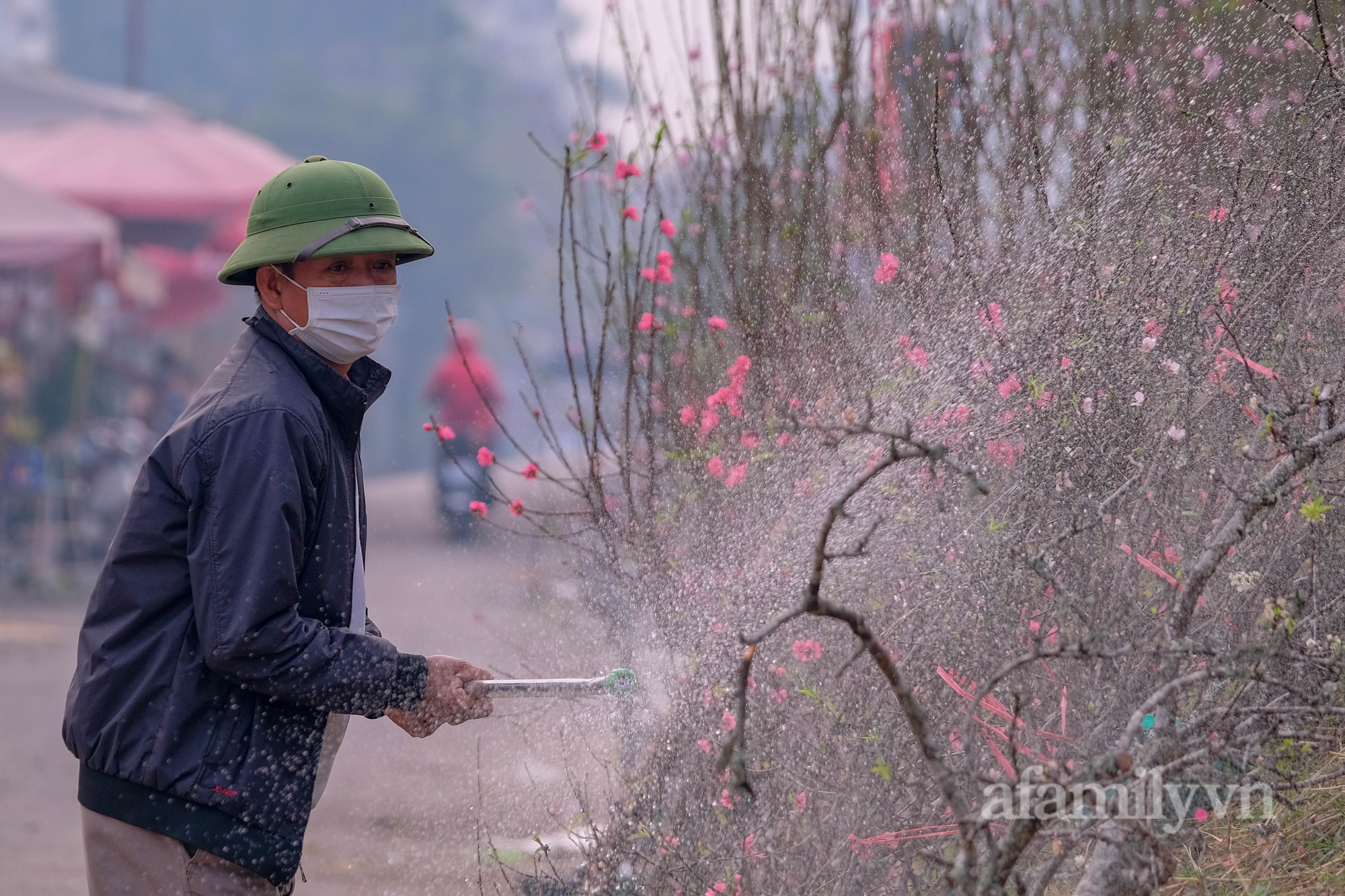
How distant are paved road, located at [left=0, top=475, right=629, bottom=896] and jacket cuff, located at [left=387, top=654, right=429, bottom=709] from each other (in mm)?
1004

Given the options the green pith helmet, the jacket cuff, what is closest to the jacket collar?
the green pith helmet

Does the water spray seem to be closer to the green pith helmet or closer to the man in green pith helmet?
the man in green pith helmet

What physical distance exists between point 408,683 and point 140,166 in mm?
11121

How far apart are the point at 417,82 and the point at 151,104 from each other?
1848 centimetres

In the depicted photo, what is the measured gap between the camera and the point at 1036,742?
97.3 inches

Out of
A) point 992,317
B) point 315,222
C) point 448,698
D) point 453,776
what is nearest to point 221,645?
point 448,698

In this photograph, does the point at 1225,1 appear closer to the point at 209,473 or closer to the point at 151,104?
the point at 209,473

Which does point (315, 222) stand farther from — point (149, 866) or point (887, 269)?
point (887, 269)

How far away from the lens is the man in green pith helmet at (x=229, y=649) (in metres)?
1.89

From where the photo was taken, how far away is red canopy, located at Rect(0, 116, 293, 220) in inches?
441

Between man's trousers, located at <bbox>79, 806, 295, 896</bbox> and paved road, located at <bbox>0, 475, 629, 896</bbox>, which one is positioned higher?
man's trousers, located at <bbox>79, 806, 295, 896</bbox>

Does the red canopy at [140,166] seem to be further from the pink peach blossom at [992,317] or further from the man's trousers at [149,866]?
the man's trousers at [149,866]

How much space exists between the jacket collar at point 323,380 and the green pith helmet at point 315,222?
120mm

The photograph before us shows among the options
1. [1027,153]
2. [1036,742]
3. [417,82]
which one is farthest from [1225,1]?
[417,82]
